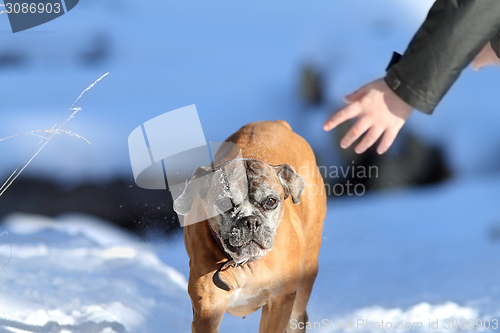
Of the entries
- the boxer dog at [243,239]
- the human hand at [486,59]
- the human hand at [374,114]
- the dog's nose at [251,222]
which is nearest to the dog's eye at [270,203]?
the boxer dog at [243,239]

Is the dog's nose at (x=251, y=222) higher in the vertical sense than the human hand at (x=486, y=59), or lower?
lower

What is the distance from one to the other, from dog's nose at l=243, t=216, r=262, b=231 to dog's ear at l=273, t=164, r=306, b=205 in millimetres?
409

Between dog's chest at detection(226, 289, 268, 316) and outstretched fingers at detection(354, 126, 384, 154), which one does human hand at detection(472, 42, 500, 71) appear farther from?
dog's chest at detection(226, 289, 268, 316)

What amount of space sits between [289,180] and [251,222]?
50 centimetres

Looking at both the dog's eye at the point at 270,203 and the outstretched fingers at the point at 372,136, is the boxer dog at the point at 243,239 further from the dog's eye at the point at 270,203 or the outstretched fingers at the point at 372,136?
the outstretched fingers at the point at 372,136

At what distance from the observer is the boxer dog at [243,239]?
2479 millimetres

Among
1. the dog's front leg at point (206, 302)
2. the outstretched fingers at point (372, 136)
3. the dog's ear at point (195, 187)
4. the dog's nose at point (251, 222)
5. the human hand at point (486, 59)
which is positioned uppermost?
the human hand at point (486, 59)

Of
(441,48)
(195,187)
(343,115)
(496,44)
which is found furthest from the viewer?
(195,187)

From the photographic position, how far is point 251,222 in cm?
242

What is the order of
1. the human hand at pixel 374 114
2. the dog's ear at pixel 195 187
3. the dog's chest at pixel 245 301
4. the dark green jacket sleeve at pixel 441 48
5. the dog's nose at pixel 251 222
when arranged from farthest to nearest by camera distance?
the dog's chest at pixel 245 301 → the dog's ear at pixel 195 187 → the dog's nose at pixel 251 222 → the human hand at pixel 374 114 → the dark green jacket sleeve at pixel 441 48

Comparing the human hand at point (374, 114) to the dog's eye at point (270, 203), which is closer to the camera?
the human hand at point (374, 114)

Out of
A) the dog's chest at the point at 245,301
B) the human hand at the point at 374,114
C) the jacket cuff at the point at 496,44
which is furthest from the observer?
the dog's chest at the point at 245,301

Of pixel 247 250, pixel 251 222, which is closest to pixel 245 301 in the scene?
pixel 247 250

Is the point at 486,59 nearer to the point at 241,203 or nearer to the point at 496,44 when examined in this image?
the point at 496,44
